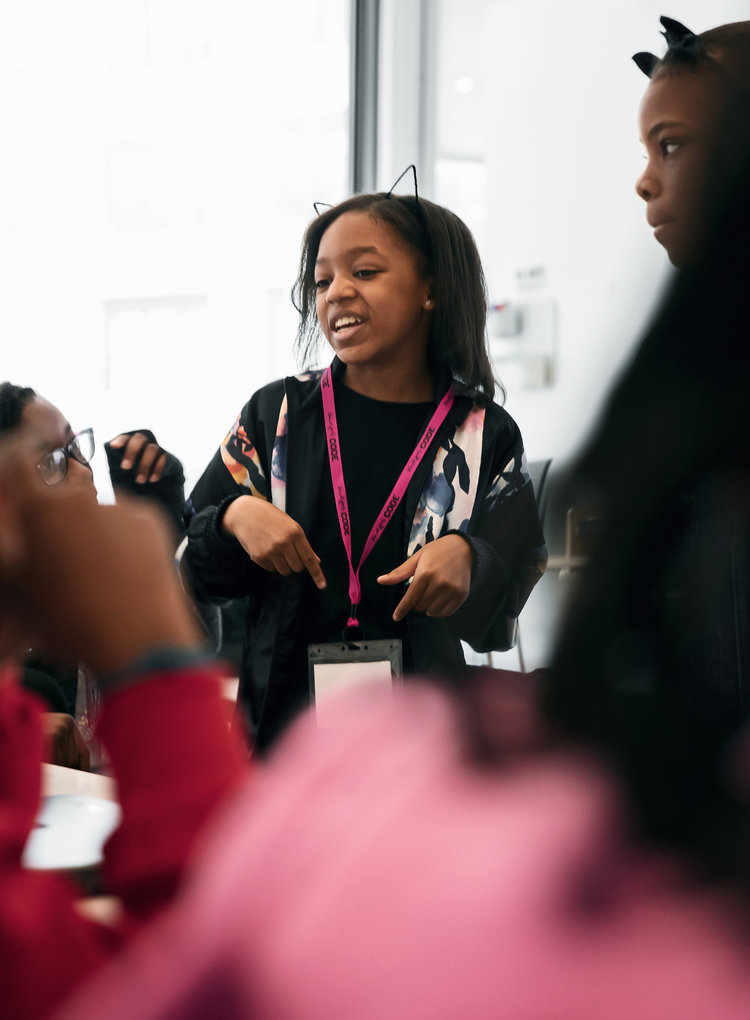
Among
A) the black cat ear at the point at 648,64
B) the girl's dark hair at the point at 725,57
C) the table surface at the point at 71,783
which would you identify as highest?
the black cat ear at the point at 648,64

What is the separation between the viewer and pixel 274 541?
44.1 inches

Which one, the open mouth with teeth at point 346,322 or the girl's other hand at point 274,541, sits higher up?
the open mouth with teeth at point 346,322

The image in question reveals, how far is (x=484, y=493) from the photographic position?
124cm

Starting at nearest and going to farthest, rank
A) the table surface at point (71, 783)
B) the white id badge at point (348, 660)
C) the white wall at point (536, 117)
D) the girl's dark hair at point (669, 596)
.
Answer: the girl's dark hair at point (669, 596)
the table surface at point (71, 783)
the white id badge at point (348, 660)
the white wall at point (536, 117)

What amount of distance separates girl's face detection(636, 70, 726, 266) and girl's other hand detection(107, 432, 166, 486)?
1055 mm

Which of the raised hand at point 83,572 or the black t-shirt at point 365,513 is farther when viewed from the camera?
the black t-shirt at point 365,513

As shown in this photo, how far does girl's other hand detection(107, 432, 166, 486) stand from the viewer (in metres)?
1.21

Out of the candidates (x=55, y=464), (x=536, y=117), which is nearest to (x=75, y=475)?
(x=55, y=464)

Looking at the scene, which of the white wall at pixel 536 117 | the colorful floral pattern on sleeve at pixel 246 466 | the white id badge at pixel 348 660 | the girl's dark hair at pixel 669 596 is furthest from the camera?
the white wall at pixel 536 117

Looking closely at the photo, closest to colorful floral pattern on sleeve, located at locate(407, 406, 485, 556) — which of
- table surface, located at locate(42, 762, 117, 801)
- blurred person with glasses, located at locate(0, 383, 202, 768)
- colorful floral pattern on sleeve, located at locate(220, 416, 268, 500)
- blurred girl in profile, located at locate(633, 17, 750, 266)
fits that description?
colorful floral pattern on sleeve, located at locate(220, 416, 268, 500)

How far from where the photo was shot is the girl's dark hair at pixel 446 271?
1.34 meters

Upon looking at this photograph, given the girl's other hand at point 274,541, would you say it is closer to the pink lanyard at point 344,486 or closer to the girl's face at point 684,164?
the pink lanyard at point 344,486

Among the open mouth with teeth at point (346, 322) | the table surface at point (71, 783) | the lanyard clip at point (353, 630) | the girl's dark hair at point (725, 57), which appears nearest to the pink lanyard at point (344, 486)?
the lanyard clip at point (353, 630)

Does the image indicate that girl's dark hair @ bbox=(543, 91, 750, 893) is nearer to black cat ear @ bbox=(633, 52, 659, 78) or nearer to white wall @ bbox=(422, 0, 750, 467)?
black cat ear @ bbox=(633, 52, 659, 78)
